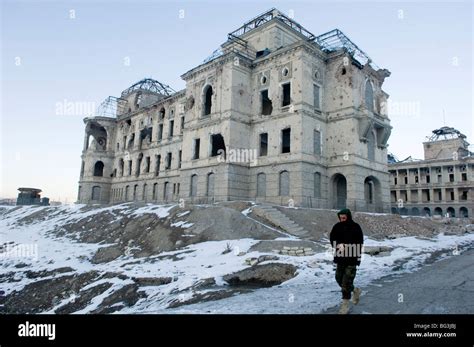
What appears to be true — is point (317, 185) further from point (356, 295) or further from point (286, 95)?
point (356, 295)

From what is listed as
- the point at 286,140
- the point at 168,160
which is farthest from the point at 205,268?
the point at 168,160

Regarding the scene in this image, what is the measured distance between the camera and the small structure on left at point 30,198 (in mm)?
51656

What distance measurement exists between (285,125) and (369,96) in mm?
9920

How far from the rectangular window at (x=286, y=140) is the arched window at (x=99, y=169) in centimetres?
3809

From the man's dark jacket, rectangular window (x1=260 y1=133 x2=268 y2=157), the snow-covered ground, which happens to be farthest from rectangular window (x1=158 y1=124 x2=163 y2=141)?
the man's dark jacket

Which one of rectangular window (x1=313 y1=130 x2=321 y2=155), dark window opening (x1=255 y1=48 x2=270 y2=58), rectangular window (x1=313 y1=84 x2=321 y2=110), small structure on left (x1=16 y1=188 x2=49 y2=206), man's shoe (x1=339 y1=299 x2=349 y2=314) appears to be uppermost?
dark window opening (x1=255 y1=48 x2=270 y2=58)

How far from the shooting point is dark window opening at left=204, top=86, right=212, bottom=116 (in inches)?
1375

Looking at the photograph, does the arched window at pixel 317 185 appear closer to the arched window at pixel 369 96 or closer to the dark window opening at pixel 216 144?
the arched window at pixel 369 96

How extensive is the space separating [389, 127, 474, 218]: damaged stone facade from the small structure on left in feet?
208

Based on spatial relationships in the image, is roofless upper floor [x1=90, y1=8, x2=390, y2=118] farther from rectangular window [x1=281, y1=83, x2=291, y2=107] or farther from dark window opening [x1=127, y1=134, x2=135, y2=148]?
dark window opening [x1=127, y1=134, x2=135, y2=148]

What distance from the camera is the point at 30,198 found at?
52406 mm
